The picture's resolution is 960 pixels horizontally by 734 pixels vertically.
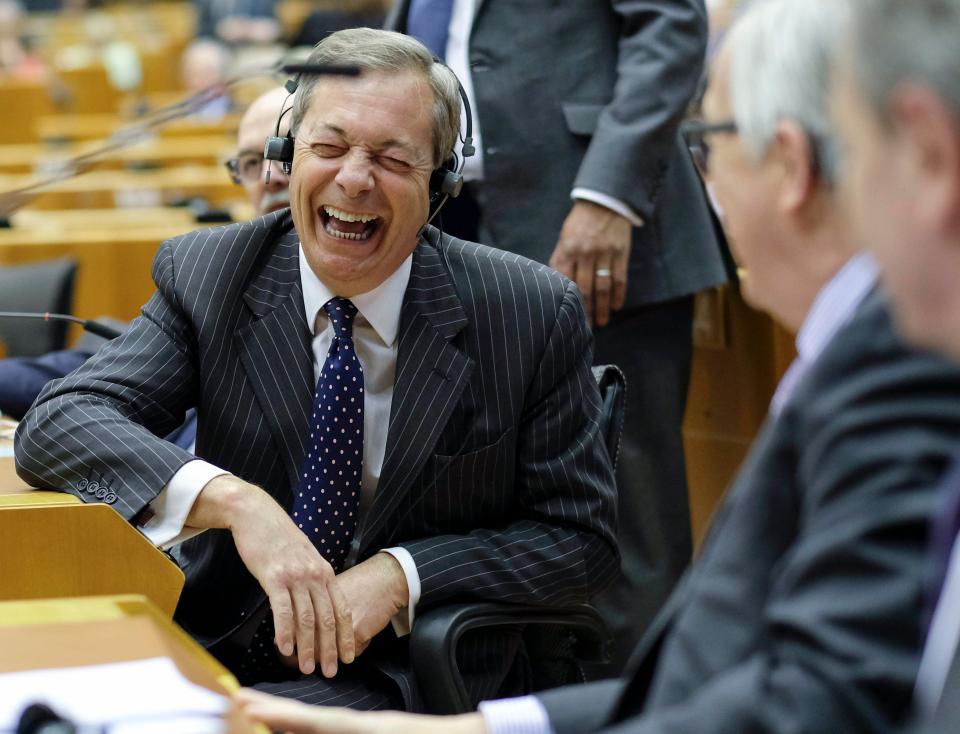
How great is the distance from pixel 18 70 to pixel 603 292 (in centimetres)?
804

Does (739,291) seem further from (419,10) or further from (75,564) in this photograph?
(75,564)

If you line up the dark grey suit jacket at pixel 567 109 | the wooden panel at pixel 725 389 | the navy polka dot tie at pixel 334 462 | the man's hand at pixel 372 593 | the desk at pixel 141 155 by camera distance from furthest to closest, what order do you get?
the desk at pixel 141 155, the wooden panel at pixel 725 389, the dark grey suit jacket at pixel 567 109, the navy polka dot tie at pixel 334 462, the man's hand at pixel 372 593

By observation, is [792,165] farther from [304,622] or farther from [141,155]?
[141,155]

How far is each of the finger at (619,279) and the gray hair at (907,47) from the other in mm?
1733

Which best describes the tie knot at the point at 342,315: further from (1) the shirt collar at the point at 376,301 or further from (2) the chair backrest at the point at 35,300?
(2) the chair backrest at the point at 35,300

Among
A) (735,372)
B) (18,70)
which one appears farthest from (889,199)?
(18,70)

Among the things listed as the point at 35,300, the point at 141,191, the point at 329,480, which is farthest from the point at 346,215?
the point at 141,191

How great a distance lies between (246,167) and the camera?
111 inches

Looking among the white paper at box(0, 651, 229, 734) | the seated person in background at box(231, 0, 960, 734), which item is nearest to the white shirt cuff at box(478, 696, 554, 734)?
the seated person in background at box(231, 0, 960, 734)

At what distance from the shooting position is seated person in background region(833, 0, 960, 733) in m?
0.82

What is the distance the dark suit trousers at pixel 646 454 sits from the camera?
108 inches

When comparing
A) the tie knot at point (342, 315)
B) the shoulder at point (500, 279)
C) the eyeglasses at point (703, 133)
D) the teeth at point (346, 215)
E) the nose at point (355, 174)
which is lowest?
the tie knot at point (342, 315)

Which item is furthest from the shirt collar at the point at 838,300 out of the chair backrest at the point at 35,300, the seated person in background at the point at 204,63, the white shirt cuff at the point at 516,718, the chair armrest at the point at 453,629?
the seated person in background at the point at 204,63

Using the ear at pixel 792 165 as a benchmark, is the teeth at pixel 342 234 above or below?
below
